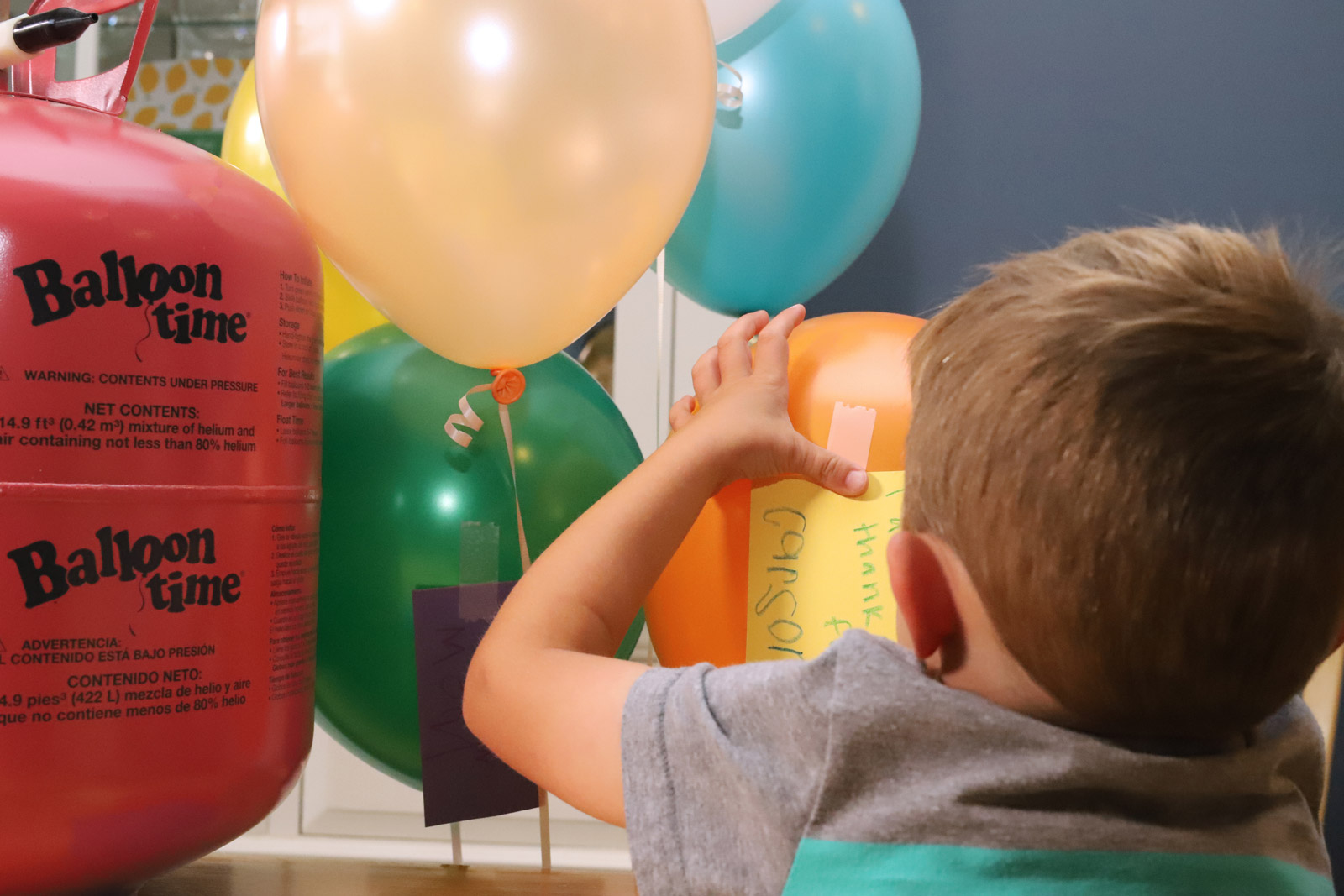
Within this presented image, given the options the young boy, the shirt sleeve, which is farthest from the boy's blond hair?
the shirt sleeve

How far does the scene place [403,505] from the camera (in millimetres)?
722

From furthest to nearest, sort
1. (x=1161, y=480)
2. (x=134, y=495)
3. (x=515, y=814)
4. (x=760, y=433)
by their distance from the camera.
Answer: (x=515, y=814) < (x=760, y=433) < (x=134, y=495) < (x=1161, y=480)

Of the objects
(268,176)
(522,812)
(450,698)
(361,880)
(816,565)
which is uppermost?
(268,176)

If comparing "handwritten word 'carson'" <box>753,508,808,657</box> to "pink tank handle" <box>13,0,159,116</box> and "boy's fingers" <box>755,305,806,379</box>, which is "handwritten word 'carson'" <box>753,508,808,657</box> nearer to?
"boy's fingers" <box>755,305,806,379</box>

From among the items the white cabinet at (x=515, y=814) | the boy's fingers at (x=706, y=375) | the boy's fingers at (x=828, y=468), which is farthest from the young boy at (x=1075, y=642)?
the white cabinet at (x=515, y=814)

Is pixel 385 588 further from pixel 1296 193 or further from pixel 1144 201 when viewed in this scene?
pixel 1296 193

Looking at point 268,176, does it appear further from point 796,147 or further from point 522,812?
point 522,812

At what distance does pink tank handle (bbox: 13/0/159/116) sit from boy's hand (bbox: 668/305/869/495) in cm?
A: 40

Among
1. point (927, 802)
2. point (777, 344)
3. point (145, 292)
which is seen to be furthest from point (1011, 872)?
point (145, 292)

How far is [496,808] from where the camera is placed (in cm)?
75

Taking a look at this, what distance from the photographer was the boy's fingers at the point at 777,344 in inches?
28.1

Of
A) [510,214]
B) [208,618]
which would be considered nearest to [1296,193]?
[510,214]

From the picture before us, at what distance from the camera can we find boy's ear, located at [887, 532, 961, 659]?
480mm

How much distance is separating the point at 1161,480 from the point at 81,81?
0.64 m
